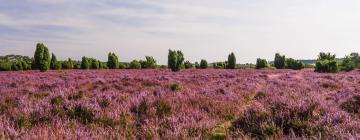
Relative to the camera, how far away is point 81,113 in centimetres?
614

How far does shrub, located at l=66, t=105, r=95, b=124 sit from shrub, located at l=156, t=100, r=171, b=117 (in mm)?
1182

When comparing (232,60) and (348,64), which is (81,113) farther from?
(232,60)

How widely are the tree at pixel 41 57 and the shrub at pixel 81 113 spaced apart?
41.9 metres

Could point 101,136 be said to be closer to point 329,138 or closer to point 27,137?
point 27,137

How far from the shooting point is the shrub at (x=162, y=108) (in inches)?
253

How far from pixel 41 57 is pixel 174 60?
17912 millimetres

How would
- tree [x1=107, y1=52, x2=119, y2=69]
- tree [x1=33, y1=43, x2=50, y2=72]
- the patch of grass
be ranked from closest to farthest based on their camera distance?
the patch of grass → tree [x1=33, y1=43, x2=50, y2=72] → tree [x1=107, y1=52, x2=119, y2=69]

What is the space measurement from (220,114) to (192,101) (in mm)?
1345

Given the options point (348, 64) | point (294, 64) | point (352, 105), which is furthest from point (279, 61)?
point (352, 105)

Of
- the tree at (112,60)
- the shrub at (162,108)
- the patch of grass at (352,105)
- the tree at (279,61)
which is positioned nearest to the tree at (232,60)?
the tree at (279,61)

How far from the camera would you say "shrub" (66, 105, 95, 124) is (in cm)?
588

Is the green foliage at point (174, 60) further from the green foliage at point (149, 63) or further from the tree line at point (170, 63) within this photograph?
the green foliage at point (149, 63)

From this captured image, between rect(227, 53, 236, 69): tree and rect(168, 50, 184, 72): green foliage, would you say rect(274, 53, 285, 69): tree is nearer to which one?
rect(227, 53, 236, 69): tree

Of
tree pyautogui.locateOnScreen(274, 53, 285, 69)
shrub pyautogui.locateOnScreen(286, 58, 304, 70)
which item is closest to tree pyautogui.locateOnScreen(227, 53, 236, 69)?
tree pyautogui.locateOnScreen(274, 53, 285, 69)
